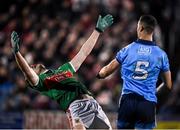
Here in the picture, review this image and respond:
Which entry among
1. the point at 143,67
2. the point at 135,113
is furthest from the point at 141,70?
the point at 135,113

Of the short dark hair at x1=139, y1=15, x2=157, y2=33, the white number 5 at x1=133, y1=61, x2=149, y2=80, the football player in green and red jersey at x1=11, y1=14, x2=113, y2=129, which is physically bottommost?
the football player in green and red jersey at x1=11, y1=14, x2=113, y2=129

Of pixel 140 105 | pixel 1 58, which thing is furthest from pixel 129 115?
pixel 1 58

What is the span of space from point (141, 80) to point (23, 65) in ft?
5.13

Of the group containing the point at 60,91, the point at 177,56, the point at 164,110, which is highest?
the point at 60,91

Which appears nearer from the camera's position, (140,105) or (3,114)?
(140,105)

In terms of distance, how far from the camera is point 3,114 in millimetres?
17094

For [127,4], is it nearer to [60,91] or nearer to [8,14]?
[8,14]

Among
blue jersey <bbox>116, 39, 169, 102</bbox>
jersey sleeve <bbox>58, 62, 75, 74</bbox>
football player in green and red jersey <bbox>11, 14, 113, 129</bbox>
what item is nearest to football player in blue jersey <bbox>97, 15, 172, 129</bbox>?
blue jersey <bbox>116, 39, 169, 102</bbox>

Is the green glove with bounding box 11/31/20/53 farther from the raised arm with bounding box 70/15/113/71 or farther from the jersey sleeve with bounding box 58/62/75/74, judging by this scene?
the raised arm with bounding box 70/15/113/71

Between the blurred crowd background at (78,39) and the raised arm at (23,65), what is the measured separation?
7085mm

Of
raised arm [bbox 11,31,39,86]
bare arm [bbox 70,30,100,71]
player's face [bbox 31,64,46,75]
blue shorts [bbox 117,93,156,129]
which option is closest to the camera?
raised arm [bbox 11,31,39,86]

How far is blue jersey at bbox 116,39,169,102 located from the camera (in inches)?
372

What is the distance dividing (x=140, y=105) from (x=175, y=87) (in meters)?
8.65

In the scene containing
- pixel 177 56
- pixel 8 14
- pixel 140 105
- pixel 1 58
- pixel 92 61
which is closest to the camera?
pixel 140 105
